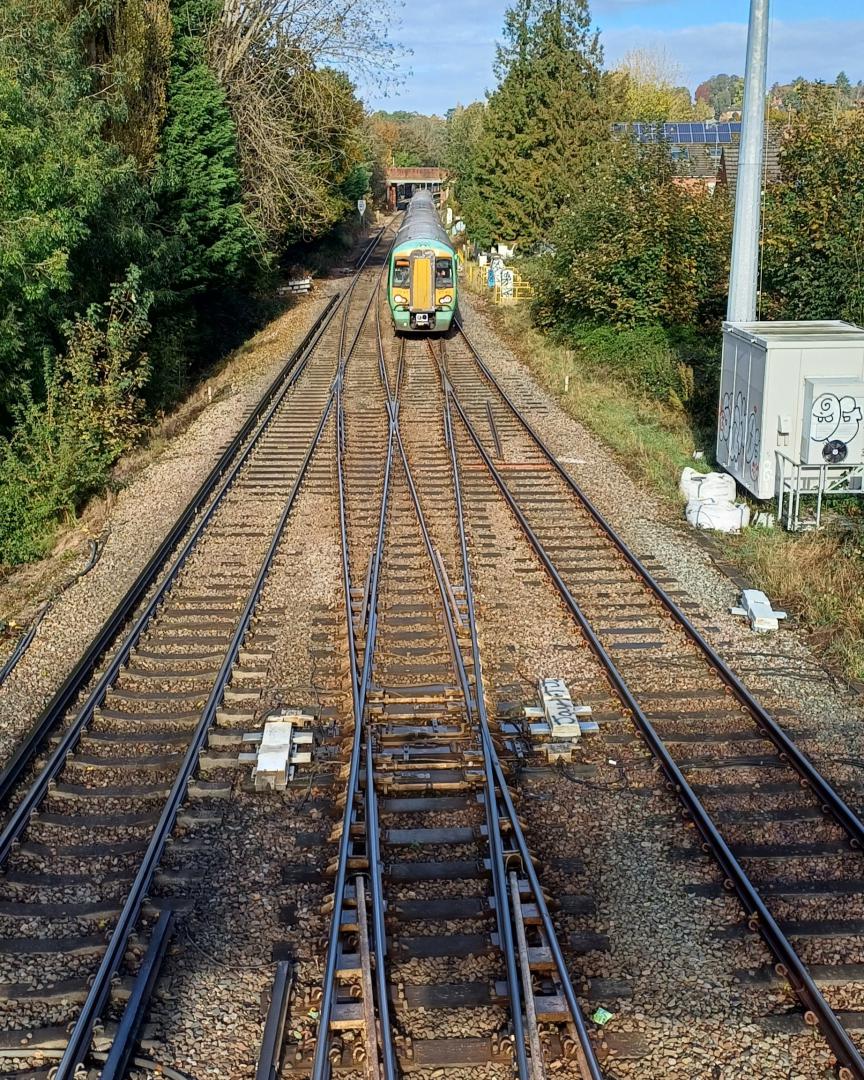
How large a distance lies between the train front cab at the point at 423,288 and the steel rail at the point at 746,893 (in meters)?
15.9

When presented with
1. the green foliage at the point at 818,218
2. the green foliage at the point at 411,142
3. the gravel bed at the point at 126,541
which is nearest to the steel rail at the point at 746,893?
the gravel bed at the point at 126,541

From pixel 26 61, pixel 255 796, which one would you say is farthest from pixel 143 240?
pixel 255 796

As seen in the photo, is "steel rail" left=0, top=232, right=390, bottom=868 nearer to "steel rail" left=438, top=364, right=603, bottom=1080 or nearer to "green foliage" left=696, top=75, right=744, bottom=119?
"steel rail" left=438, top=364, right=603, bottom=1080

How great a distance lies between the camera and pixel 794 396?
461 inches

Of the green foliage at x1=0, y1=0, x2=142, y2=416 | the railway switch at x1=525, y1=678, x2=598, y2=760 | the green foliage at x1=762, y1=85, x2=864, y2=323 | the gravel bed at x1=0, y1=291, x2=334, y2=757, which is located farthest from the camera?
the green foliage at x1=762, y1=85, x2=864, y2=323

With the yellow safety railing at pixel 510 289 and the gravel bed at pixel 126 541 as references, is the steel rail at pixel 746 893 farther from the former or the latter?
the yellow safety railing at pixel 510 289

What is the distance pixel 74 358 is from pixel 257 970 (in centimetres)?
1281

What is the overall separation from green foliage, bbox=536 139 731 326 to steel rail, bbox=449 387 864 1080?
14010 mm

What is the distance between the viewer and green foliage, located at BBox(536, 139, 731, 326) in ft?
70.2

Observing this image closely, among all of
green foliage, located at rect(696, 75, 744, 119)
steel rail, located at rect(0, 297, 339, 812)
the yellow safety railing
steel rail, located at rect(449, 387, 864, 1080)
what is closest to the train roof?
the yellow safety railing

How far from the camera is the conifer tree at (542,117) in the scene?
3528cm

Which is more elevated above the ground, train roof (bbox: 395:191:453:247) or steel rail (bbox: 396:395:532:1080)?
train roof (bbox: 395:191:453:247)

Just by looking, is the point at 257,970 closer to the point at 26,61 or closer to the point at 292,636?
the point at 292,636

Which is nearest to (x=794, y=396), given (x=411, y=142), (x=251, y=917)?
(x=251, y=917)
